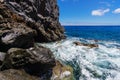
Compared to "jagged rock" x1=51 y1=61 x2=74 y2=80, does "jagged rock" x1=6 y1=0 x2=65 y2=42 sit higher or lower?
higher

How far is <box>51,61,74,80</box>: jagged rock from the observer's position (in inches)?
633

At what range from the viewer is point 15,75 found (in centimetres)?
1301

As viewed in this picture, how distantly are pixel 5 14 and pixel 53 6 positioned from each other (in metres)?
23.8

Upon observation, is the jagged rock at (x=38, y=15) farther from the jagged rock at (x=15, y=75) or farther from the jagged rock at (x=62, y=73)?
the jagged rock at (x=15, y=75)

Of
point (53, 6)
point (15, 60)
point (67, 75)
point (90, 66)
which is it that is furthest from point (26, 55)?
point (53, 6)

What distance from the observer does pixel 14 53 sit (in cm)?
1494

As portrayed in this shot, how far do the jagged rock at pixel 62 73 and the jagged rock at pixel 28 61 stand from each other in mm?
1115

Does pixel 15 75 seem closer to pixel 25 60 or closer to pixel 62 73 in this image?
Result: pixel 25 60

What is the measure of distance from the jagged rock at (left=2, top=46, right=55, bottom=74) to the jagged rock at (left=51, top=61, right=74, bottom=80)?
3.66ft

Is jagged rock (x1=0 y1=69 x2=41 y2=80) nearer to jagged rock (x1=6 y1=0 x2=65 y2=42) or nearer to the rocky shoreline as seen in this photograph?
the rocky shoreline

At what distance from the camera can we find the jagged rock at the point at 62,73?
1607cm

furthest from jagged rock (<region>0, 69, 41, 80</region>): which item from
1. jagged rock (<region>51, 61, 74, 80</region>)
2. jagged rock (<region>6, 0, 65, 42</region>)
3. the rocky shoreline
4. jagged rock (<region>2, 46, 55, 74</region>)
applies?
jagged rock (<region>6, 0, 65, 42</region>)

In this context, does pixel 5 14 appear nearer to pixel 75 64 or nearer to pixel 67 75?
pixel 75 64

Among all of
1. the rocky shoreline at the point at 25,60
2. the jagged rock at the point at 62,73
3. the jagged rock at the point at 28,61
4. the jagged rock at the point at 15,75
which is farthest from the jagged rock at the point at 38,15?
the jagged rock at the point at 15,75
